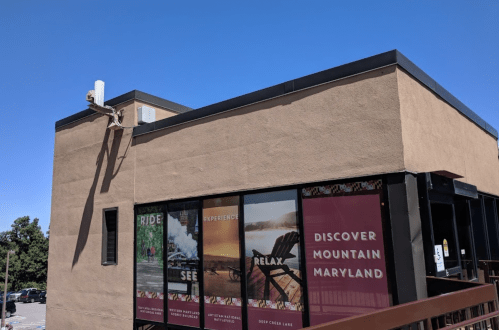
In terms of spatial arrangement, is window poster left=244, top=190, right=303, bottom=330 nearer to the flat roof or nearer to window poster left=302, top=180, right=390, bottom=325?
window poster left=302, top=180, right=390, bottom=325

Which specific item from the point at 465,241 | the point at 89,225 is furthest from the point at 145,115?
the point at 465,241

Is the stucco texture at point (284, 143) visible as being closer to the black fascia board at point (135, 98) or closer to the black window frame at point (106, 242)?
the black window frame at point (106, 242)

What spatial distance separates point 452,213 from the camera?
7.99 m

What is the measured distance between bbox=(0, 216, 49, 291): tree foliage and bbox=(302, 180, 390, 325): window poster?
252 ft

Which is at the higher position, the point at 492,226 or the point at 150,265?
the point at 492,226

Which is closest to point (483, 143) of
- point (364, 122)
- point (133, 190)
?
point (364, 122)

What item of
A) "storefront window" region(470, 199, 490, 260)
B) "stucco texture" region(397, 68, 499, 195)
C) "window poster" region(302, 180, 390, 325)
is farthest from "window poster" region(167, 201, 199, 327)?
"storefront window" region(470, 199, 490, 260)

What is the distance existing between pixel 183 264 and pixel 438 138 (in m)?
6.13

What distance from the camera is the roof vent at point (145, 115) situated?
11.0 metres

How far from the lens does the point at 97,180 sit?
1176cm

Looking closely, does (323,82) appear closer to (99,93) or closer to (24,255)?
(99,93)

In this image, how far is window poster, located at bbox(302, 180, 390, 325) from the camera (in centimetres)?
661

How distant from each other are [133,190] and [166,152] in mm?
1521

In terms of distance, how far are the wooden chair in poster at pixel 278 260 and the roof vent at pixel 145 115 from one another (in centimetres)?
512
